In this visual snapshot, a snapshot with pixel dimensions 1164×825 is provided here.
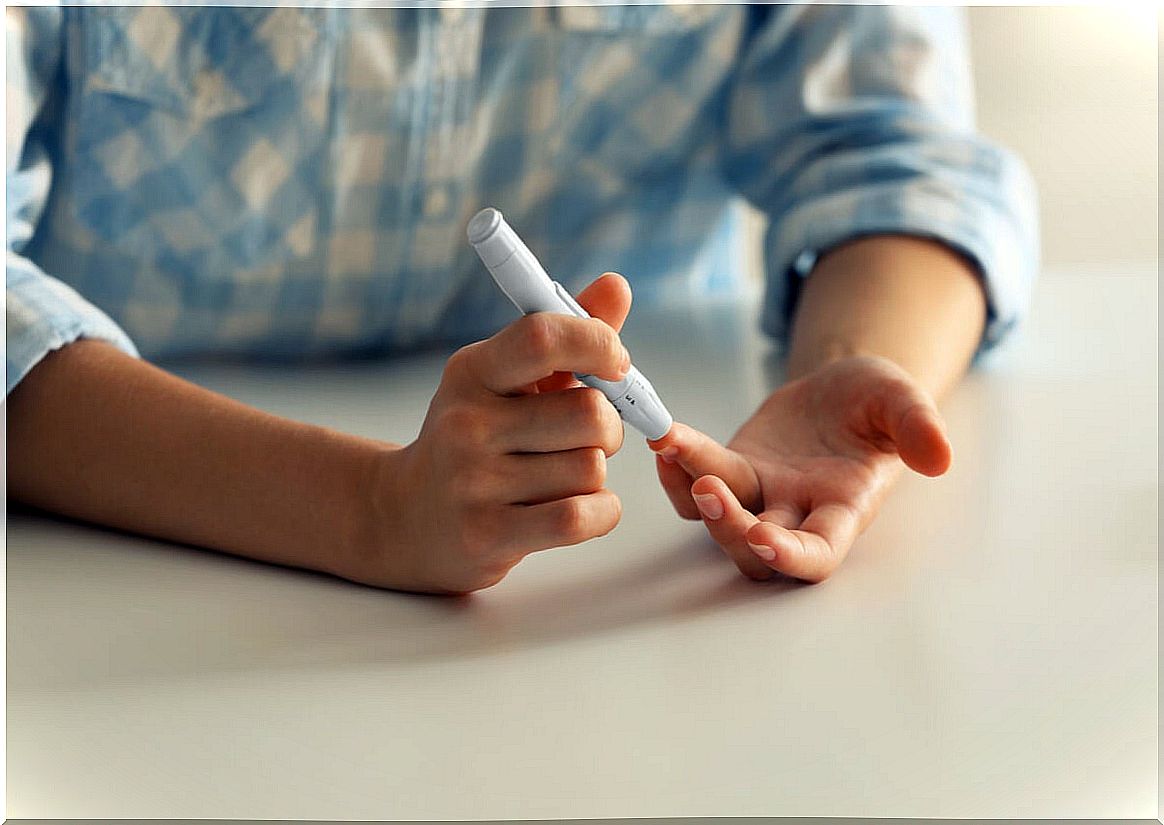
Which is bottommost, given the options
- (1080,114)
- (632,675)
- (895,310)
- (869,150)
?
(632,675)

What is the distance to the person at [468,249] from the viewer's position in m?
0.42

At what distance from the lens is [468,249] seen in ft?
2.40

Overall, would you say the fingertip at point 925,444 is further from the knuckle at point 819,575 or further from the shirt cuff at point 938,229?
the shirt cuff at point 938,229


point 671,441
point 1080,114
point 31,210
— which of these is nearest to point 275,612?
point 671,441

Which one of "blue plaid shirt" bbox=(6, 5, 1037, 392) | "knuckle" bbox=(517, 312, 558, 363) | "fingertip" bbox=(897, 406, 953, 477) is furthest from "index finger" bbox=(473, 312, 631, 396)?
"blue plaid shirt" bbox=(6, 5, 1037, 392)

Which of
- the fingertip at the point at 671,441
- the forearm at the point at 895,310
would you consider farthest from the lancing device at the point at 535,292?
the forearm at the point at 895,310

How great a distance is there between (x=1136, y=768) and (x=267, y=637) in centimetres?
25

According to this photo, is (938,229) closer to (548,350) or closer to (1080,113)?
(548,350)

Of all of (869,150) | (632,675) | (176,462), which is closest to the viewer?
(632,675)

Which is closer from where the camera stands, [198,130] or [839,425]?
[839,425]

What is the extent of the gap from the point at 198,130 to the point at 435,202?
0.13 metres

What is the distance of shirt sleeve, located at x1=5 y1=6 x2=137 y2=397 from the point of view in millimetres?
500

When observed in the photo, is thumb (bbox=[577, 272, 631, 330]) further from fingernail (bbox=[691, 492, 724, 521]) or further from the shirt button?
the shirt button

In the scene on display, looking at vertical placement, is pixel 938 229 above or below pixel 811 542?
above
